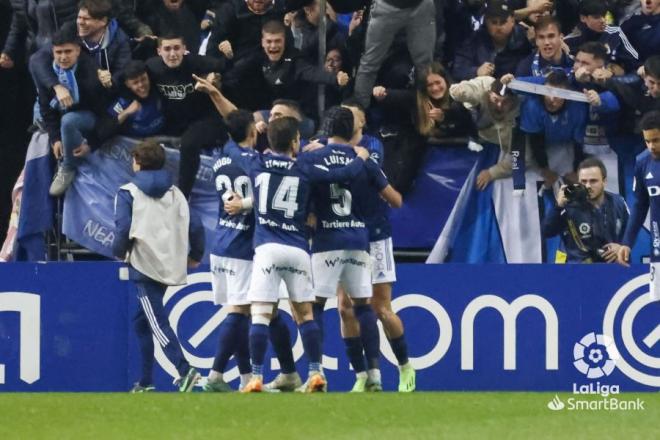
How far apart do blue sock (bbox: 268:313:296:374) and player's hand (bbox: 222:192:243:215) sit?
865 millimetres

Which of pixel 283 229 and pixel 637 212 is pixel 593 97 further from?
pixel 283 229

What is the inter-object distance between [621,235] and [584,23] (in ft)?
6.54

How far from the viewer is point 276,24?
15.4m

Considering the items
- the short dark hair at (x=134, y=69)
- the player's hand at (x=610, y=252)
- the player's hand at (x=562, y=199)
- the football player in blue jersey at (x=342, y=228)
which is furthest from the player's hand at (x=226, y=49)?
the player's hand at (x=610, y=252)

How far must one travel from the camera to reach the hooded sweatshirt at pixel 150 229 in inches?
539

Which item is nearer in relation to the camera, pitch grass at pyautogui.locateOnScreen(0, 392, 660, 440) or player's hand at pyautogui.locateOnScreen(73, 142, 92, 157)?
pitch grass at pyautogui.locateOnScreen(0, 392, 660, 440)

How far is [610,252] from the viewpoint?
590 inches

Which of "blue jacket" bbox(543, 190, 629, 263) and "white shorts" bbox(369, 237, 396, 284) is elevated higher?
"blue jacket" bbox(543, 190, 629, 263)

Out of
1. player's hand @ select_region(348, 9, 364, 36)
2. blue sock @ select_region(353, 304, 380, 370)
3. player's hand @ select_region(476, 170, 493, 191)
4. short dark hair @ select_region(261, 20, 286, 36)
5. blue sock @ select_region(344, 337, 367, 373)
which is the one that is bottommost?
blue sock @ select_region(344, 337, 367, 373)

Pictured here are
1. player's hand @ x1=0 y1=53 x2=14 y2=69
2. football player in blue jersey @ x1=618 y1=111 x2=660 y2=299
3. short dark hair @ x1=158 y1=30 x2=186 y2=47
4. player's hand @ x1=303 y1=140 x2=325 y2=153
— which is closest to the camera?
player's hand @ x1=303 y1=140 x2=325 y2=153

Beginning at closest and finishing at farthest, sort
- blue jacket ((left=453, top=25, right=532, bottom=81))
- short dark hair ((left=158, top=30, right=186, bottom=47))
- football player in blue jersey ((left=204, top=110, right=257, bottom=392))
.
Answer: football player in blue jersey ((left=204, top=110, right=257, bottom=392)) → short dark hair ((left=158, top=30, right=186, bottom=47)) → blue jacket ((left=453, top=25, right=532, bottom=81))

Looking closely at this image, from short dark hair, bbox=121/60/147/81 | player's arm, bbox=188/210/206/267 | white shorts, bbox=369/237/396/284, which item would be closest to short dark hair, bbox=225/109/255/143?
player's arm, bbox=188/210/206/267

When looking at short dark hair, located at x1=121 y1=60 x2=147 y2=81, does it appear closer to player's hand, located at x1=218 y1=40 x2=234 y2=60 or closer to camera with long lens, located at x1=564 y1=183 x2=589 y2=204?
player's hand, located at x1=218 y1=40 x2=234 y2=60

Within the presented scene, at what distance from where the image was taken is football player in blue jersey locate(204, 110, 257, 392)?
13.3m
